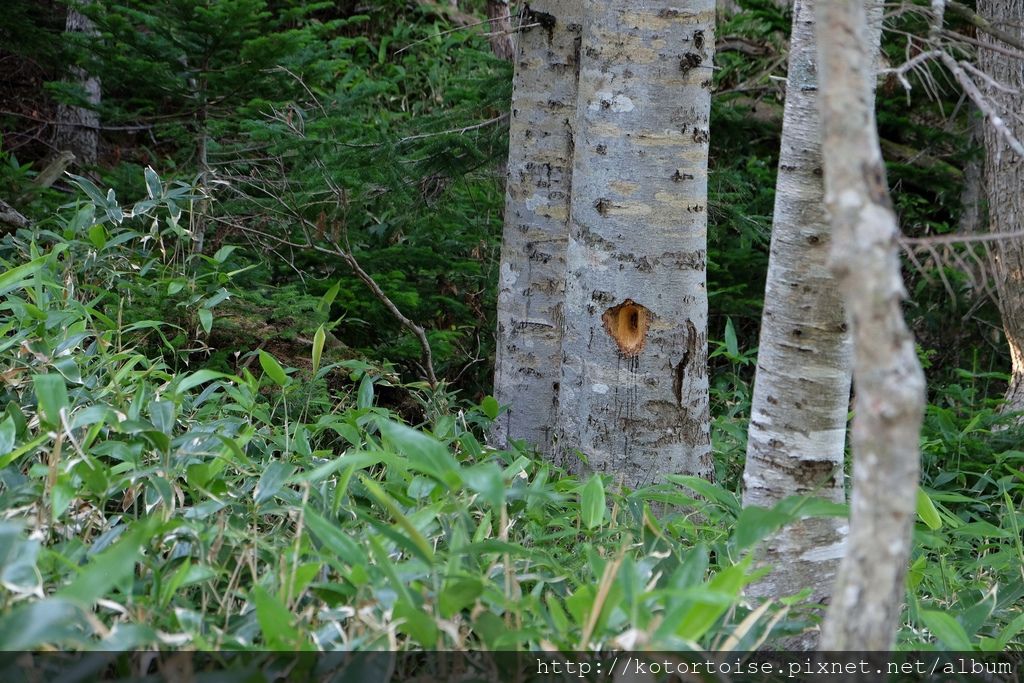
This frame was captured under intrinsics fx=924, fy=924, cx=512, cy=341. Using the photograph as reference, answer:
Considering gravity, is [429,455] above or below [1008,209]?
below

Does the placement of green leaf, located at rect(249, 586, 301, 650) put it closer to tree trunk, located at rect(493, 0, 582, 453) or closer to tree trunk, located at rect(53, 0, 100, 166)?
tree trunk, located at rect(493, 0, 582, 453)

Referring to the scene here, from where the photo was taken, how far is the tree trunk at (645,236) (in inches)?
118

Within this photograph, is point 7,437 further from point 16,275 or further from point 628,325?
point 628,325

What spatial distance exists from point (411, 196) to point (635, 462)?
7.03 feet

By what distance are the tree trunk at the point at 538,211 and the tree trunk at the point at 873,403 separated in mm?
2573

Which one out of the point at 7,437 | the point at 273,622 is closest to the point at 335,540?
the point at 273,622

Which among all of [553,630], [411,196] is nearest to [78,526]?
[553,630]

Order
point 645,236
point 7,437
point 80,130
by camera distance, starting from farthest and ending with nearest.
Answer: point 80,130
point 645,236
point 7,437

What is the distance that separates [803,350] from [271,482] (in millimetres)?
1229

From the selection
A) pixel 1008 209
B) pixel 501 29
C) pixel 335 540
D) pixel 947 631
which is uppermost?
pixel 501 29

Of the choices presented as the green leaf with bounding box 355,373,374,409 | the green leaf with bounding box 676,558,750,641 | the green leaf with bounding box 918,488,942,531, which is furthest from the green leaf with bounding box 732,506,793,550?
the green leaf with bounding box 355,373,374,409

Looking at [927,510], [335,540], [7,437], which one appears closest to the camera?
[335,540]

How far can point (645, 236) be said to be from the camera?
9.87 feet

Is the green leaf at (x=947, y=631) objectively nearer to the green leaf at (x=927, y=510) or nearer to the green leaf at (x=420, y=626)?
the green leaf at (x=927, y=510)
